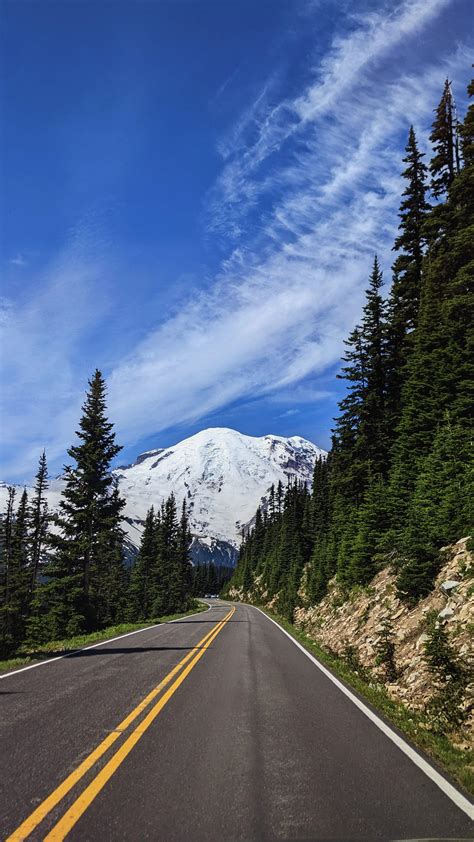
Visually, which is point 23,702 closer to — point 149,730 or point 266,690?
point 149,730

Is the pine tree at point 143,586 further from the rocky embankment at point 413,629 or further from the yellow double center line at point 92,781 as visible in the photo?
the yellow double center line at point 92,781

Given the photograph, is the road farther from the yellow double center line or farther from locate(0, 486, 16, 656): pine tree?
locate(0, 486, 16, 656): pine tree

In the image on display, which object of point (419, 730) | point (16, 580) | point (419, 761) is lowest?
point (16, 580)

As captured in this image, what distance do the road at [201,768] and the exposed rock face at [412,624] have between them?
65.7 inches

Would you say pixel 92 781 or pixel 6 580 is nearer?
pixel 92 781

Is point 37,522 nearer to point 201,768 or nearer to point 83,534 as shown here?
point 83,534

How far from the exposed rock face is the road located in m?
1.67

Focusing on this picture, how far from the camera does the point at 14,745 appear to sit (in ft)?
18.6

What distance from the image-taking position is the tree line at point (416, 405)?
1515 cm

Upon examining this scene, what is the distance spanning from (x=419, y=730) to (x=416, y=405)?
1832 centimetres

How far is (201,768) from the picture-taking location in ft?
16.9

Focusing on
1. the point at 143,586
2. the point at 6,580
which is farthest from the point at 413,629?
the point at 143,586

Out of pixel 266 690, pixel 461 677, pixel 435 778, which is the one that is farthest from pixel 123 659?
pixel 435 778

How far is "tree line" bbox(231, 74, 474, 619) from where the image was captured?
1515cm
